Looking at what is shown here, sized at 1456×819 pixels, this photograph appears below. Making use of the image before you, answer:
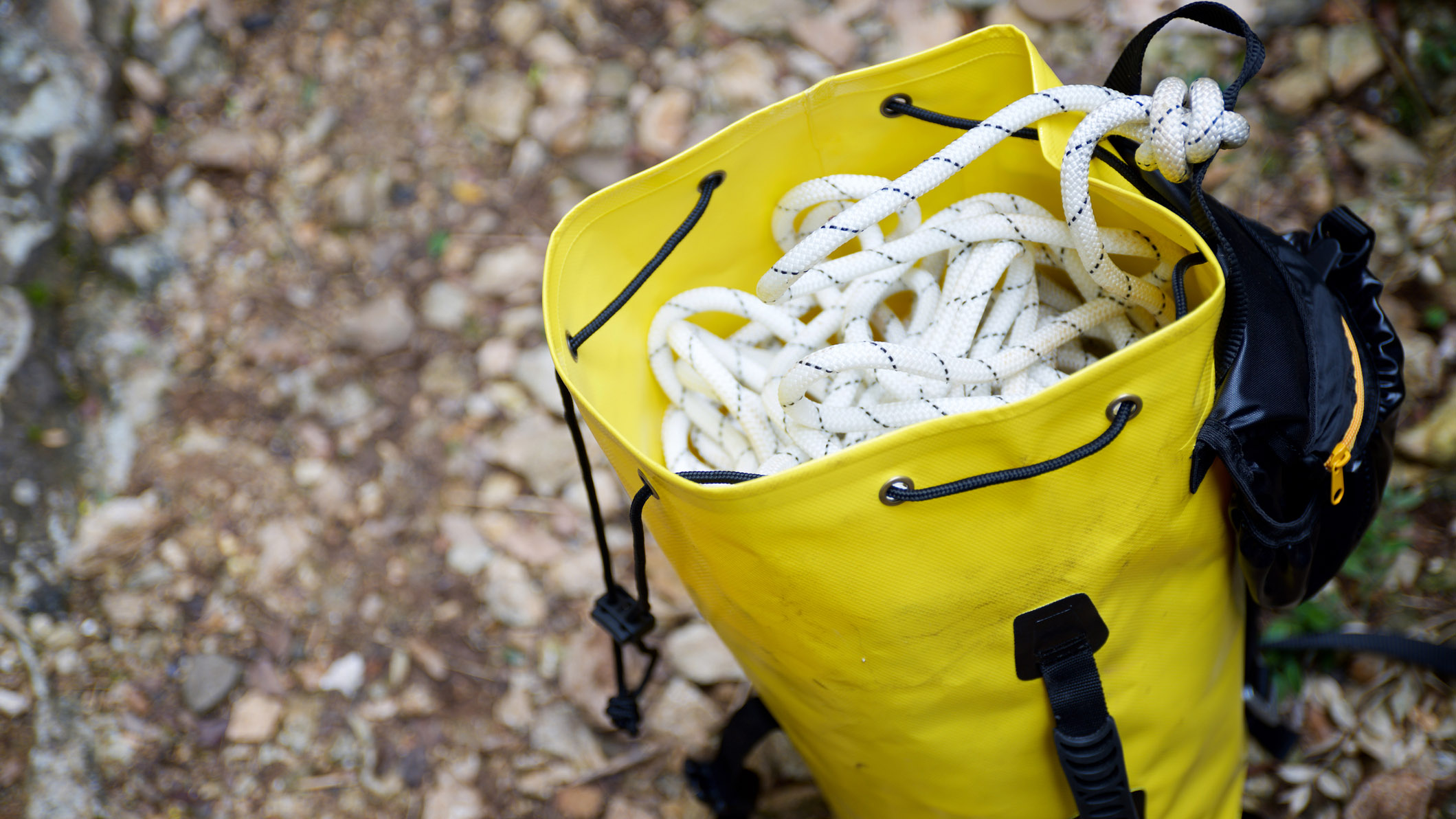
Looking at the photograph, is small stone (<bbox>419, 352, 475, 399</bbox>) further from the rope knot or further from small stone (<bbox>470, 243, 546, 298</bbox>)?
the rope knot

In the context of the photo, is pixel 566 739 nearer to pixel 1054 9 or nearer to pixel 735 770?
pixel 735 770

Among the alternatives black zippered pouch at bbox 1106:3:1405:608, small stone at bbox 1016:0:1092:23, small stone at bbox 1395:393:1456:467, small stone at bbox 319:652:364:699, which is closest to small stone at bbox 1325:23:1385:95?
small stone at bbox 1016:0:1092:23

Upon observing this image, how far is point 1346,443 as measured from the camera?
0.71 meters

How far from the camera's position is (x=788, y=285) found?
0.77m

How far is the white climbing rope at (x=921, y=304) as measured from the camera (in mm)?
715

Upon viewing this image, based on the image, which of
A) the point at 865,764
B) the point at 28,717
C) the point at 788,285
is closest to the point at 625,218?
the point at 788,285

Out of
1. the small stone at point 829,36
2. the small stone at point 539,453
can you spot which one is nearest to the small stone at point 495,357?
the small stone at point 539,453

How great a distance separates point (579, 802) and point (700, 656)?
0.26 metres

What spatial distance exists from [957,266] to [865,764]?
19.1 inches

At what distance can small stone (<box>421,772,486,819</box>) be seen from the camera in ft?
3.94

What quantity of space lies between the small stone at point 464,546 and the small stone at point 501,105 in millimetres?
752

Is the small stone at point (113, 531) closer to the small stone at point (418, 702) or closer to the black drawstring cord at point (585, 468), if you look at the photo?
the small stone at point (418, 702)

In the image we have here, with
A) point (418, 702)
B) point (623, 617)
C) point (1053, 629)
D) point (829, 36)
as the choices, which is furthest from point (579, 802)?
point (829, 36)

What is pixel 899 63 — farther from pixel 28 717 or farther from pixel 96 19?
pixel 96 19
